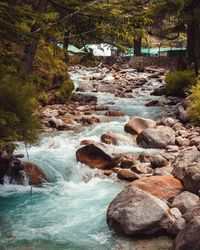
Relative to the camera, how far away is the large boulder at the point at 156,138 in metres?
12.3

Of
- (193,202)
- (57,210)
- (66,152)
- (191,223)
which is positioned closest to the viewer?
(191,223)

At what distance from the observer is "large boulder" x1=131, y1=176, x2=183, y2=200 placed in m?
8.18

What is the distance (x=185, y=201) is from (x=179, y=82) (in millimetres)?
14550

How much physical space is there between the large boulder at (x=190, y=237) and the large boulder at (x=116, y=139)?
6427 mm

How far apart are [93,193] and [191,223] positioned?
339cm

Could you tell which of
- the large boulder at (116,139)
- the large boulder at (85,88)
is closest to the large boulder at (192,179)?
the large boulder at (116,139)

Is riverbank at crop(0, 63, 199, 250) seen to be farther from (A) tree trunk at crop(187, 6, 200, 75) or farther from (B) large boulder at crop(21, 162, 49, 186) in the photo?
(A) tree trunk at crop(187, 6, 200, 75)

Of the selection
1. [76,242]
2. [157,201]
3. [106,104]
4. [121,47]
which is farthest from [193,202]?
[106,104]

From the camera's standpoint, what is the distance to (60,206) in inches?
340

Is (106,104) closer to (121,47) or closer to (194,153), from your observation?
(194,153)

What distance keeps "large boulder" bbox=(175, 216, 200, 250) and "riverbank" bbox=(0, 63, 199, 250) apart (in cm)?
34

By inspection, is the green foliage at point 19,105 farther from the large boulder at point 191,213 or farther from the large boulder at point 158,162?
the large boulder at point 158,162

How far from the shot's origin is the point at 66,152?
1195 cm

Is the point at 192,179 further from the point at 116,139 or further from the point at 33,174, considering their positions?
the point at 116,139
